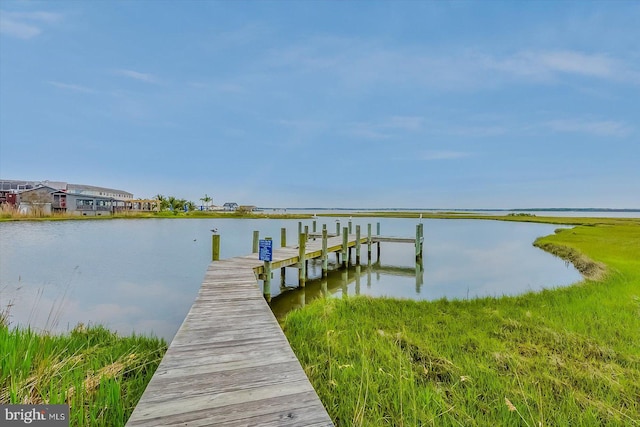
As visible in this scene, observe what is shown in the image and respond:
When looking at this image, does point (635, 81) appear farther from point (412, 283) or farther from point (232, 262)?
point (232, 262)

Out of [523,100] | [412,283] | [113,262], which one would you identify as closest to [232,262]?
[412,283]

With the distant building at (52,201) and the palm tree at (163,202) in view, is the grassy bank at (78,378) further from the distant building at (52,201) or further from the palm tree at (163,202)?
the palm tree at (163,202)

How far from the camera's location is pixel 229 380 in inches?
116

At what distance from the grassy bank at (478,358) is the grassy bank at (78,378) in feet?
7.12

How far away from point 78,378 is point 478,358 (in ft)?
17.6

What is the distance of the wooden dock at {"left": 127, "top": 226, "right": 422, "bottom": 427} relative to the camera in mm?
2354

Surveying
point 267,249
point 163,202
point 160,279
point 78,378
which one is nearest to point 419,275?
point 267,249

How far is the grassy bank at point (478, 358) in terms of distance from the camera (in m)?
3.24

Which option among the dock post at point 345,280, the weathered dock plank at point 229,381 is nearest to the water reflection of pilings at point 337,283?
the dock post at point 345,280

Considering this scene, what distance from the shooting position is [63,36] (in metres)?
21.8

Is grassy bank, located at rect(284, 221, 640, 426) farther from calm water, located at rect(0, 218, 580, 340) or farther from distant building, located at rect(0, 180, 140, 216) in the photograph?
distant building, located at rect(0, 180, 140, 216)

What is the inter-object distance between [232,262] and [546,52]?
2724 cm

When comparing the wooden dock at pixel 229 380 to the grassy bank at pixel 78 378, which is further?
the grassy bank at pixel 78 378

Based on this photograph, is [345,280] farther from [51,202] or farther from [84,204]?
[84,204]
